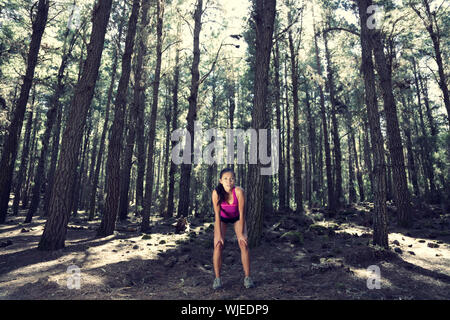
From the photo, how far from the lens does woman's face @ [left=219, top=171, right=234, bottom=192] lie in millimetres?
4211

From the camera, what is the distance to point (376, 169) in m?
6.71

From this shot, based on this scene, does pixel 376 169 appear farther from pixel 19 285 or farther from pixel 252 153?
pixel 19 285

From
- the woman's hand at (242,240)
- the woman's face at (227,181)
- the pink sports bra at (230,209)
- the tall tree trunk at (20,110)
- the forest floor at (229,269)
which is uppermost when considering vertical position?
the tall tree trunk at (20,110)

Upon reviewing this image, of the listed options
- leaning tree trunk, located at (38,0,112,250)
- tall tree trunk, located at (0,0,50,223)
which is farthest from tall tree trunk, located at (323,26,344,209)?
tall tree trunk, located at (0,0,50,223)

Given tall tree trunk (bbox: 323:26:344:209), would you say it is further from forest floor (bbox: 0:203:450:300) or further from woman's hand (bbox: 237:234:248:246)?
woman's hand (bbox: 237:234:248:246)

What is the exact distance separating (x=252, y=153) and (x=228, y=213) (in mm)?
3328

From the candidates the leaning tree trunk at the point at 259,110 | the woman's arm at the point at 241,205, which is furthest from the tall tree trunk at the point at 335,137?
the woman's arm at the point at 241,205

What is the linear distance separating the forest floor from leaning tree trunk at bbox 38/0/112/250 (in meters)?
0.52

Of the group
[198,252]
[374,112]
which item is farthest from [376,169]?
[198,252]

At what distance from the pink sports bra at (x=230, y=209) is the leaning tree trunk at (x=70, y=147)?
5092 millimetres

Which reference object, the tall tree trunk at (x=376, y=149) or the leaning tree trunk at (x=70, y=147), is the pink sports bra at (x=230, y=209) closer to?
the tall tree trunk at (x=376, y=149)

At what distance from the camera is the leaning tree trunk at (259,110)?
23.2 ft

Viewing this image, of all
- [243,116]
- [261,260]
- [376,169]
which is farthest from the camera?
[243,116]

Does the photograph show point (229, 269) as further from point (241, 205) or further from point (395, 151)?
point (395, 151)
